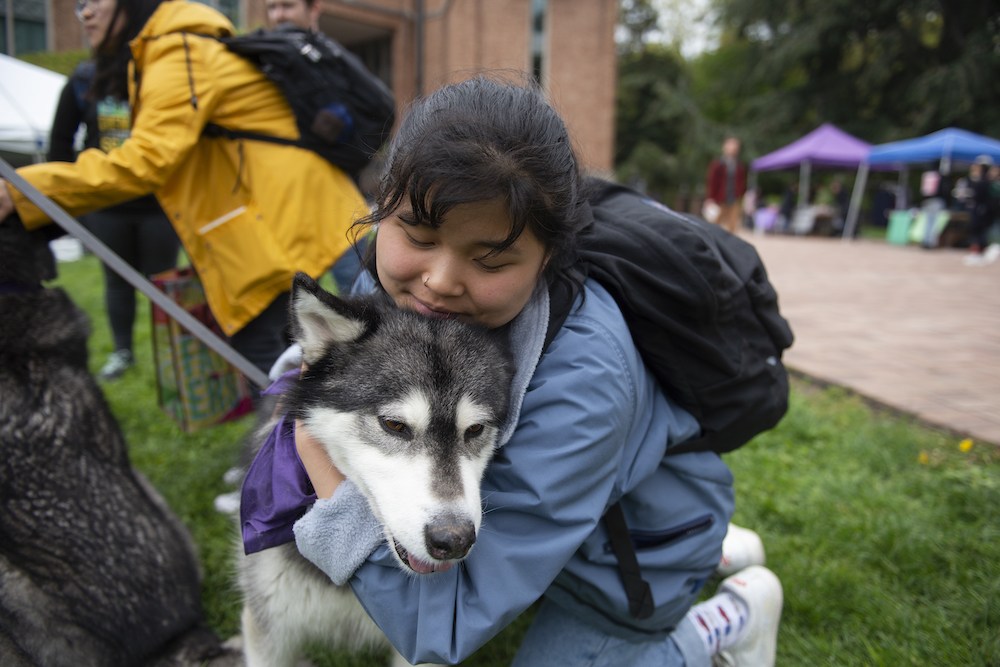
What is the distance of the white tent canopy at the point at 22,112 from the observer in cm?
969

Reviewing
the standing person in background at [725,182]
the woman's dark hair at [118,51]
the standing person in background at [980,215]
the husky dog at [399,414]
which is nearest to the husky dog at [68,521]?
the husky dog at [399,414]

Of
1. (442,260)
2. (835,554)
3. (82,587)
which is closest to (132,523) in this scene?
(82,587)

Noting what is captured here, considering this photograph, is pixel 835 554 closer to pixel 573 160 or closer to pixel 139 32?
pixel 573 160

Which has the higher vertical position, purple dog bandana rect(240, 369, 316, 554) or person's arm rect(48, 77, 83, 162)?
person's arm rect(48, 77, 83, 162)

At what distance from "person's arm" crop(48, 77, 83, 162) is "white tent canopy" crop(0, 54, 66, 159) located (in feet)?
25.4

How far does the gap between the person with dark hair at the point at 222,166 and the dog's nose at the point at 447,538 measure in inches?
78.9

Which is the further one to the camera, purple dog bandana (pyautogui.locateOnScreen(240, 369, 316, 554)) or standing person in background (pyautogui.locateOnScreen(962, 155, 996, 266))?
standing person in background (pyautogui.locateOnScreen(962, 155, 996, 266))

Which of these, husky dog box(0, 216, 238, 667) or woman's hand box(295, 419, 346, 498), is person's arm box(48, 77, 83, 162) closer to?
husky dog box(0, 216, 238, 667)

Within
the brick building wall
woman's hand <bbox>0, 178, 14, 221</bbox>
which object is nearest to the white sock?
woman's hand <bbox>0, 178, 14, 221</bbox>

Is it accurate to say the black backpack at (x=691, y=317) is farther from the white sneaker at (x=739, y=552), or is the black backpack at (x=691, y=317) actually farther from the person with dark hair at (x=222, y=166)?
the person with dark hair at (x=222, y=166)

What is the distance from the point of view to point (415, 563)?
1447 millimetres

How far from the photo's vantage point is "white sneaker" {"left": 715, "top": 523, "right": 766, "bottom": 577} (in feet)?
8.71

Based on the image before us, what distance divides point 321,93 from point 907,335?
21.6ft

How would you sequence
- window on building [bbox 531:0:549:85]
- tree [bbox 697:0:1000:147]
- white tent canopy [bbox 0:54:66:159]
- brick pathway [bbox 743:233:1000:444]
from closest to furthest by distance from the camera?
brick pathway [bbox 743:233:1000:444] → white tent canopy [bbox 0:54:66:159] → tree [bbox 697:0:1000:147] → window on building [bbox 531:0:549:85]
